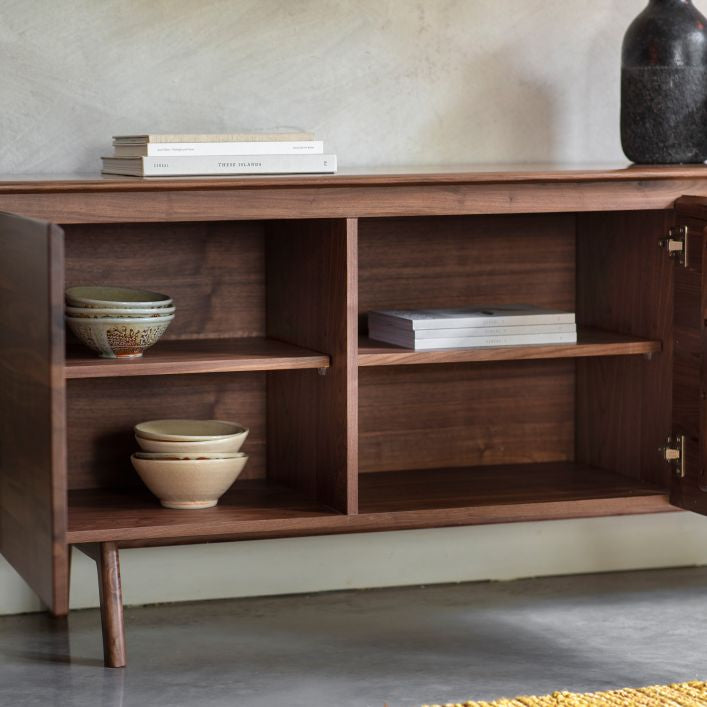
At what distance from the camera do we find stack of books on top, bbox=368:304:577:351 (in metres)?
2.39

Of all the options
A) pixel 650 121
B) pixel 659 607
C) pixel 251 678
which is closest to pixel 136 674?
pixel 251 678

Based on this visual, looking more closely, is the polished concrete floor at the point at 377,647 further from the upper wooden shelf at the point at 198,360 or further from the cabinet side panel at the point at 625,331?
the upper wooden shelf at the point at 198,360

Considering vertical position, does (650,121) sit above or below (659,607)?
above

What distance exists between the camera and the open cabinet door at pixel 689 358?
A: 7.68ft

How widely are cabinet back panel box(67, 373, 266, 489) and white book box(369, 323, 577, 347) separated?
13.2 inches

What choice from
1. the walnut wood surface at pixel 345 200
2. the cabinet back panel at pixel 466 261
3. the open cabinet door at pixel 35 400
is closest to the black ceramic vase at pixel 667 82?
the walnut wood surface at pixel 345 200

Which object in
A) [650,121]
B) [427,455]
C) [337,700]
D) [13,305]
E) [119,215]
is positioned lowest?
[337,700]

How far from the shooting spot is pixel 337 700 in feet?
7.24

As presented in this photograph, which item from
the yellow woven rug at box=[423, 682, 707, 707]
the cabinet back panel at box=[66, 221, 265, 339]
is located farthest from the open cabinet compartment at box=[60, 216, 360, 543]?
the yellow woven rug at box=[423, 682, 707, 707]

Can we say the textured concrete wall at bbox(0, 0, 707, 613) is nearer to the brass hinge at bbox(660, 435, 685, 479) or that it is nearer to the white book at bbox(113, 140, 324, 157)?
the white book at bbox(113, 140, 324, 157)

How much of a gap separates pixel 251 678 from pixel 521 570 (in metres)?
0.82

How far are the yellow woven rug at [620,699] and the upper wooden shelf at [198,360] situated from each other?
2.03 ft

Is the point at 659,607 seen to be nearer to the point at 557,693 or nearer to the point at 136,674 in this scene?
the point at 557,693

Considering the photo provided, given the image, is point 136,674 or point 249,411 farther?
point 249,411
